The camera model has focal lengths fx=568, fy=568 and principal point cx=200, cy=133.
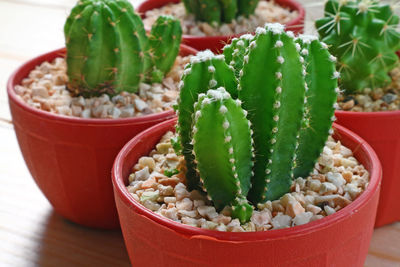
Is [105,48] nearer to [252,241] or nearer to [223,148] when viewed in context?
[223,148]

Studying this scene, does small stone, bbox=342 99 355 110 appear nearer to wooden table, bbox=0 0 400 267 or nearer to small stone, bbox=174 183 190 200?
wooden table, bbox=0 0 400 267

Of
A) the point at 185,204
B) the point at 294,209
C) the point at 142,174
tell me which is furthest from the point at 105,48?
the point at 294,209

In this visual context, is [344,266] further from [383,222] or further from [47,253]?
[47,253]

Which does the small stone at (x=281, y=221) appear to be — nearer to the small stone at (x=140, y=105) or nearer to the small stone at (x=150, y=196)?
the small stone at (x=150, y=196)

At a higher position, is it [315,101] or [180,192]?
[315,101]

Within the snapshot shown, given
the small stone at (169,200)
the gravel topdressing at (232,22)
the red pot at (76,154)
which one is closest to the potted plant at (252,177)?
the small stone at (169,200)

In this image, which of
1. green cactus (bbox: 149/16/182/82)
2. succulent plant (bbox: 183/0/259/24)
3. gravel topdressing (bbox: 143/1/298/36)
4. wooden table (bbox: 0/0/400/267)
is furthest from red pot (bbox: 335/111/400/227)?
succulent plant (bbox: 183/0/259/24)
